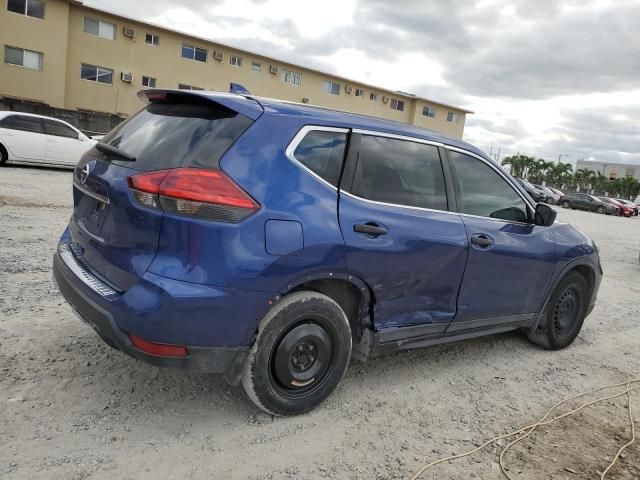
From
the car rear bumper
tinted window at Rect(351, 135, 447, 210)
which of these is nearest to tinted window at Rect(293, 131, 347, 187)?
tinted window at Rect(351, 135, 447, 210)

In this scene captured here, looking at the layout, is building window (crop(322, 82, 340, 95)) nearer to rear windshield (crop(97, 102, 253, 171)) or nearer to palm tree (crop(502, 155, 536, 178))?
rear windshield (crop(97, 102, 253, 171))

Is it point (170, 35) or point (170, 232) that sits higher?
point (170, 35)

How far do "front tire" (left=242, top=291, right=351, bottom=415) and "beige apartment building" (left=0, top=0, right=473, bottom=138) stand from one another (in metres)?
22.5

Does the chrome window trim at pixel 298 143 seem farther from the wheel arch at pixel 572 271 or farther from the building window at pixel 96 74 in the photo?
the building window at pixel 96 74

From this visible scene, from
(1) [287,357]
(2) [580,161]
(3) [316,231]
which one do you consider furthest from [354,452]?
(2) [580,161]

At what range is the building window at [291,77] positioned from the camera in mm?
38594

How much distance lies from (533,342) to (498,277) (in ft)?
4.51

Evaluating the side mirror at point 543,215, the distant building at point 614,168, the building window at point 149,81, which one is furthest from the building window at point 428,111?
the distant building at point 614,168

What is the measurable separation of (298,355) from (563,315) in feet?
9.93

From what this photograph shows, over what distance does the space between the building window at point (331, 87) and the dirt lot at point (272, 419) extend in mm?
38528

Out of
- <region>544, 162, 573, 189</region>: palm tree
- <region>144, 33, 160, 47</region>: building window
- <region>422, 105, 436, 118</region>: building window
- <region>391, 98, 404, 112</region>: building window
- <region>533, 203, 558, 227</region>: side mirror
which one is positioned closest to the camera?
<region>533, 203, 558, 227</region>: side mirror

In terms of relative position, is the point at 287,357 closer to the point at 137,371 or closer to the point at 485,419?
the point at 137,371

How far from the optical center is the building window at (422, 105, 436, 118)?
48.2m

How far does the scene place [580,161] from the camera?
11194 centimetres
